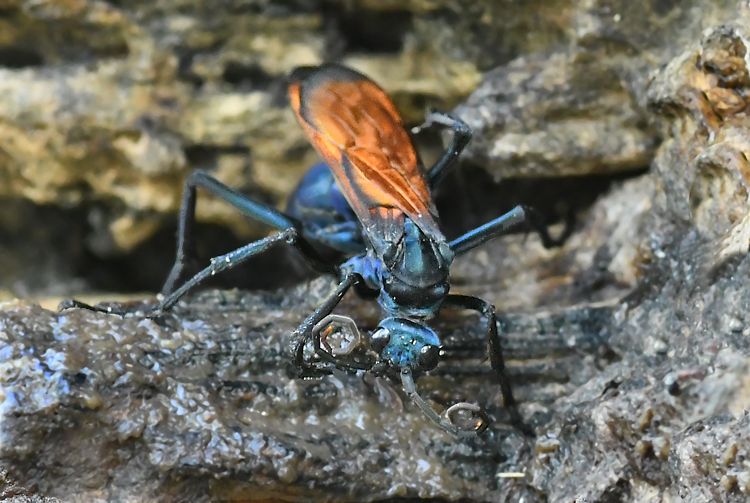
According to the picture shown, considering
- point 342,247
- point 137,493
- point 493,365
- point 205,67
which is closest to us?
point 137,493

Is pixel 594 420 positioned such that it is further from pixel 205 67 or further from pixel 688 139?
pixel 205 67

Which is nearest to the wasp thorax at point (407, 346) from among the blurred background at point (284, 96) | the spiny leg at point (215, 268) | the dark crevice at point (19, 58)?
the spiny leg at point (215, 268)

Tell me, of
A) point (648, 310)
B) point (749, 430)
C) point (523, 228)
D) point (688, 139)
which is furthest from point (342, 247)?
point (749, 430)

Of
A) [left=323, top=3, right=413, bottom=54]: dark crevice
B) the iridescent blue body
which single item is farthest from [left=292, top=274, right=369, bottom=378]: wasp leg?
[left=323, top=3, right=413, bottom=54]: dark crevice

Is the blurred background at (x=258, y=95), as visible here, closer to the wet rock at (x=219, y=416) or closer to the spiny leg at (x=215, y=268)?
the spiny leg at (x=215, y=268)

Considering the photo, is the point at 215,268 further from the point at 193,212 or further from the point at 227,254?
the point at 193,212

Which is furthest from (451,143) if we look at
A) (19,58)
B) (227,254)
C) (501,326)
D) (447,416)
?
(19,58)
